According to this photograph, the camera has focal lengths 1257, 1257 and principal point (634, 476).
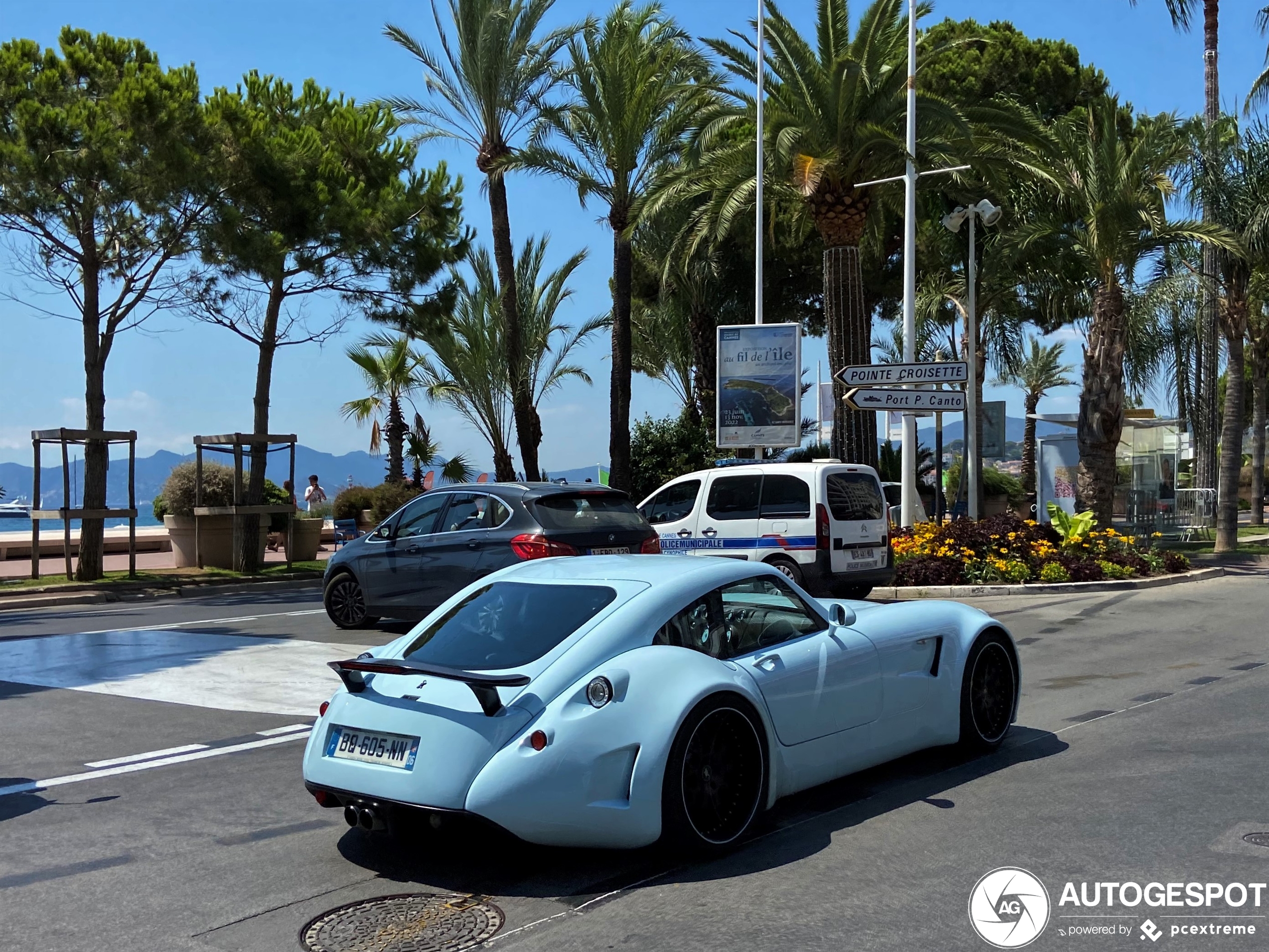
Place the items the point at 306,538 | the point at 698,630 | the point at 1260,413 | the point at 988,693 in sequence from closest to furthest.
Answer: the point at 698,630 < the point at 988,693 < the point at 306,538 < the point at 1260,413

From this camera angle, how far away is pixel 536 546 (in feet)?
39.7

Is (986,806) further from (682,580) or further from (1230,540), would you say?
(1230,540)

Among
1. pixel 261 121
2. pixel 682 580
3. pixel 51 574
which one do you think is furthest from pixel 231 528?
pixel 682 580

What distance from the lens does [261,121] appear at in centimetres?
2234

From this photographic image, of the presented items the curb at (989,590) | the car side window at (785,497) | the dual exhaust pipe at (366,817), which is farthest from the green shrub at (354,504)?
the dual exhaust pipe at (366,817)

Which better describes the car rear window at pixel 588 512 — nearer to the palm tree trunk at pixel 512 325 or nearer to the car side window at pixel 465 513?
the car side window at pixel 465 513

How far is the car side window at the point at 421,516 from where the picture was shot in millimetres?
13086

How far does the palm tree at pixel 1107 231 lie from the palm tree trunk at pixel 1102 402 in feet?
0.04

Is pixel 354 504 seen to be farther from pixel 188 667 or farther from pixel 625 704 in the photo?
pixel 625 704

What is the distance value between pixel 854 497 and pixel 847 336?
9.11 metres

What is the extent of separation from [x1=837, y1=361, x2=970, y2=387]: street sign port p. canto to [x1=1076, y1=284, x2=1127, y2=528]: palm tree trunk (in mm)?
4538

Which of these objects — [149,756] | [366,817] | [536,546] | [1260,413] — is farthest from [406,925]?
[1260,413]

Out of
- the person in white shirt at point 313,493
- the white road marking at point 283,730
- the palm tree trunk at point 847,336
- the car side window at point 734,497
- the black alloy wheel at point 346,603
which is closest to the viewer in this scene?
the white road marking at point 283,730

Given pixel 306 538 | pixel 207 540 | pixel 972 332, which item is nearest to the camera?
pixel 207 540
